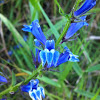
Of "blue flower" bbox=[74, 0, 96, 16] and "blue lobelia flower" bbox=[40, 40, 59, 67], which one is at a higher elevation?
"blue flower" bbox=[74, 0, 96, 16]

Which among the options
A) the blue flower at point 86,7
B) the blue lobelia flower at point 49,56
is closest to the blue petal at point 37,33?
the blue lobelia flower at point 49,56

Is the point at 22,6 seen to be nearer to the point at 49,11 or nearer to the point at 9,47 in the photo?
the point at 49,11

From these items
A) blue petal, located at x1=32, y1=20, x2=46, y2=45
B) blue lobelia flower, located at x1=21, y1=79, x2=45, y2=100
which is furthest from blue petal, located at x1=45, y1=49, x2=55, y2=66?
blue lobelia flower, located at x1=21, y1=79, x2=45, y2=100

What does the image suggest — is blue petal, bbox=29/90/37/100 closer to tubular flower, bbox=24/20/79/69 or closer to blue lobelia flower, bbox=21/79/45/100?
blue lobelia flower, bbox=21/79/45/100

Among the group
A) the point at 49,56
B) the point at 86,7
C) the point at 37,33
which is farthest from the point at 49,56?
the point at 86,7

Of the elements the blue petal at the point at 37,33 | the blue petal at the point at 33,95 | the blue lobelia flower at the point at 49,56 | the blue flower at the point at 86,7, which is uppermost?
the blue flower at the point at 86,7

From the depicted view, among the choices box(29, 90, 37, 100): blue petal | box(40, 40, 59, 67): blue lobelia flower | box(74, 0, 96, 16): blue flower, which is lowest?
box(29, 90, 37, 100): blue petal

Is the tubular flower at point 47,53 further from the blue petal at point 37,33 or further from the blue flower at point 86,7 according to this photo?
the blue flower at point 86,7
